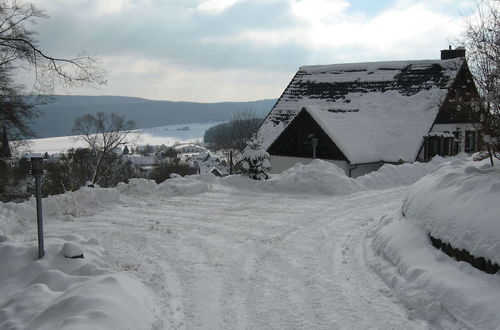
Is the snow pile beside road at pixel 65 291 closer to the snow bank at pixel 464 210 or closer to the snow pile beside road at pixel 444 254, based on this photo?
the snow pile beside road at pixel 444 254

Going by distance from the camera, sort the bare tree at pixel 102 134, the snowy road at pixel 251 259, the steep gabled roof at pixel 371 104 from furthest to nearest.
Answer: the bare tree at pixel 102 134 < the steep gabled roof at pixel 371 104 < the snowy road at pixel 251 259

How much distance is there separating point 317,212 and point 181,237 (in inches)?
162

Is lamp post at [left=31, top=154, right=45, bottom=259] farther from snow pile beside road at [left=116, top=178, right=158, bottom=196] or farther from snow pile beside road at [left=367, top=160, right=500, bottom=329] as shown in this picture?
snow pile beside road at [left=116, top=178, right=158, bottom=196]

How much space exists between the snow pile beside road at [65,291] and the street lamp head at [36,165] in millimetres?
1185

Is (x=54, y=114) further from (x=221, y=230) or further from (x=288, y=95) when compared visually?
(x=221, y=230)

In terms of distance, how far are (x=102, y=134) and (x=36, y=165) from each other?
37.7m

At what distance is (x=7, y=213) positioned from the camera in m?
10.5

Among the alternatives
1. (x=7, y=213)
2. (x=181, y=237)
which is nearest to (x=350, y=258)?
(x=181, y=237)

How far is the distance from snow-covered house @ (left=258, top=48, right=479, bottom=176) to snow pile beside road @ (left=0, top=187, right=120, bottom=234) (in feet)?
39.3

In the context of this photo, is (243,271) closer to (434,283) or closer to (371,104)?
(434,283)

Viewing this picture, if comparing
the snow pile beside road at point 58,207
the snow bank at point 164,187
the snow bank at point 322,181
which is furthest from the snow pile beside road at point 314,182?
the snow pile beside road at point 58,207

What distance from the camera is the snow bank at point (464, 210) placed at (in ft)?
18.5

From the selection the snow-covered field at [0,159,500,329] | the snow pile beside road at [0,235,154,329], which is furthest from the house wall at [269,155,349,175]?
the snow pile beside road at [0,235,154,329]

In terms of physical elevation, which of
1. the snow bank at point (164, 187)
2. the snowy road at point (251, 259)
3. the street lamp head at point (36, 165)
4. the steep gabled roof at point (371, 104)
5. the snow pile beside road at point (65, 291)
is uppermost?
the steep gabled roof at point (371, 104)
